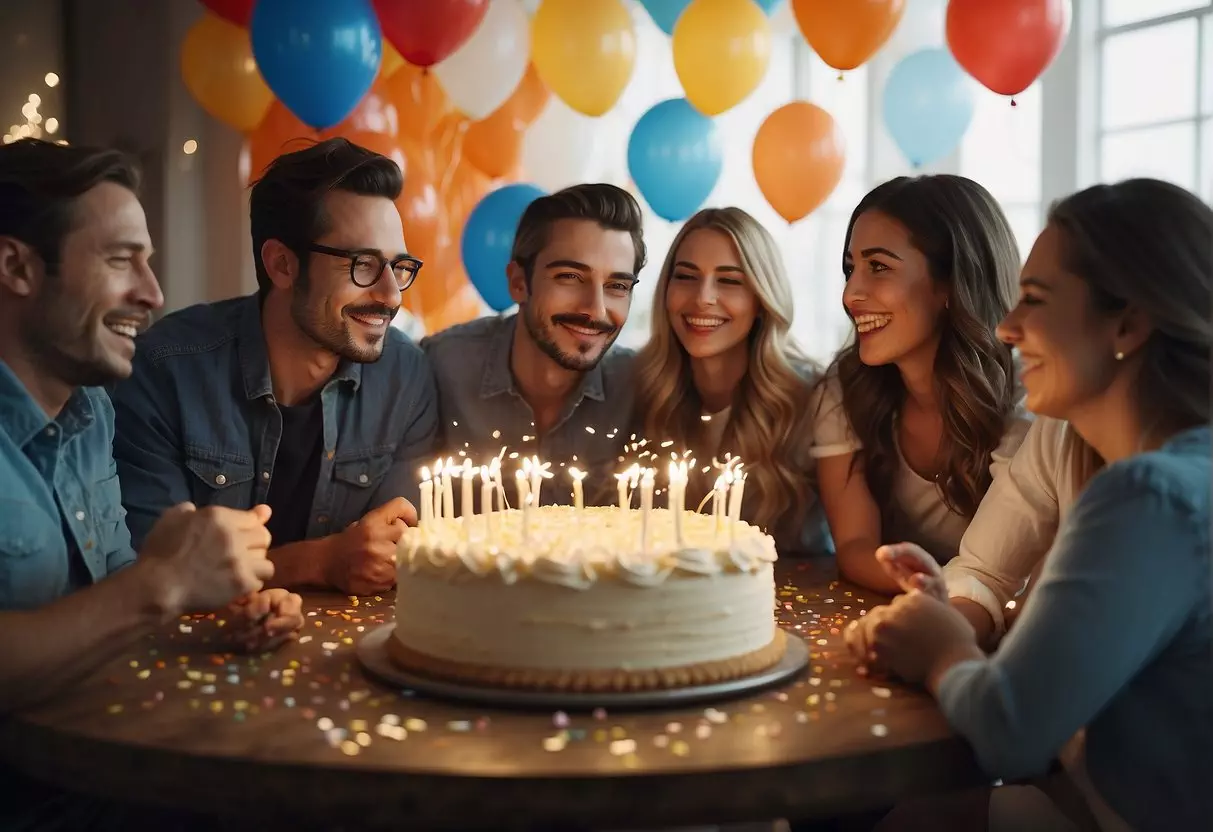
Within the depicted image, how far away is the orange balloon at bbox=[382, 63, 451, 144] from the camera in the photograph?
16.2 ft

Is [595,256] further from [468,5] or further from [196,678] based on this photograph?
[196,678]

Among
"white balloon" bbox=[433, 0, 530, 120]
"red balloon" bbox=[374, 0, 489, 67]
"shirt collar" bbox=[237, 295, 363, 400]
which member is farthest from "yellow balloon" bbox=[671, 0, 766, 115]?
"shirt collar" bbox=[237, 295, 363, 400]

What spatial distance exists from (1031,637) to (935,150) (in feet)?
12.5

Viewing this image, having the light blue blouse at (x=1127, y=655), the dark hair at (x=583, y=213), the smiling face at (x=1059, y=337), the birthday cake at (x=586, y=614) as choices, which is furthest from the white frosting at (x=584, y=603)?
the dark hair at (x=583, y=213)

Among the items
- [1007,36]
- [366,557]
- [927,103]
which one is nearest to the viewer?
[366,557]

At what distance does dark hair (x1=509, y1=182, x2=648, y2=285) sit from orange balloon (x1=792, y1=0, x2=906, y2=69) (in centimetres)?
118

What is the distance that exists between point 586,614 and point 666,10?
143 inches

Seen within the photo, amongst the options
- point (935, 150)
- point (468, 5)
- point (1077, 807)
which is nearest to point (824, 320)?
point (935, 150)

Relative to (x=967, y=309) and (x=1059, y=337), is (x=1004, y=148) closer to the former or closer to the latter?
(x=967, y=309)

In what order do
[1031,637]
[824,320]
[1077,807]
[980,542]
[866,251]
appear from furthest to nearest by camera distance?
[824,320] < [866,251] < [980,542] < [1077,807] < [1031,637]

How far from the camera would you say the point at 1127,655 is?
5.07 feet

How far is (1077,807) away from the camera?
198 cm

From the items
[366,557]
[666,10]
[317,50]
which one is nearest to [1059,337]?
[366,557]

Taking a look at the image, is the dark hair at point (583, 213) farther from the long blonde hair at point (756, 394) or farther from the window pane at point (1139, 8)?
the window pane at point (1139, 8)
